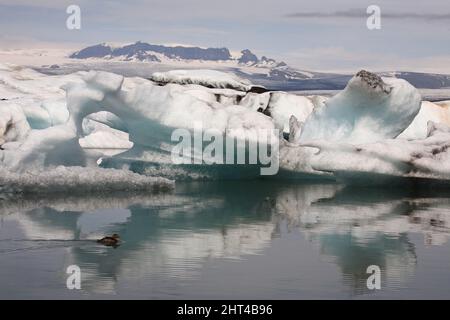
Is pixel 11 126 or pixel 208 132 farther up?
pixel 11 126

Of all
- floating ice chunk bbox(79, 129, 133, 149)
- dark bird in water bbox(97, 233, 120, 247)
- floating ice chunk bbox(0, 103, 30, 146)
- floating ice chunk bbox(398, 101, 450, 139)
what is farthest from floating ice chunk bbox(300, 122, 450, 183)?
floating ice chunk bbox(79, 129, 133, 149)

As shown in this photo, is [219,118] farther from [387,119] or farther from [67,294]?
[67,294]

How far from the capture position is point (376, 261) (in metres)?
10.9

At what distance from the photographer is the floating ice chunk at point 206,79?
1038 inches

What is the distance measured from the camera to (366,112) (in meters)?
20.4

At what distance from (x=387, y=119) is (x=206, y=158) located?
3.93 meters

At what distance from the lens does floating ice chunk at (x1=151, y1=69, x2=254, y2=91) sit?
26.4 metres

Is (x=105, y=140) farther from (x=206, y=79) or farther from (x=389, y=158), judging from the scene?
(x=389, y=158)

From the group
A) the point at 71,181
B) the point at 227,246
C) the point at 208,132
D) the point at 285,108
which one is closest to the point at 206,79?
the point at 285,108

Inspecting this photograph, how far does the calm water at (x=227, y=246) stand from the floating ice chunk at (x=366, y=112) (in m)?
2.28

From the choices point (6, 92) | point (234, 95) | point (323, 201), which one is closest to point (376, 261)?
point (323, 201)

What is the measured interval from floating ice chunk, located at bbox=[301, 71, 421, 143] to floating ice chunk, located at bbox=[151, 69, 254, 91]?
540 centimetres

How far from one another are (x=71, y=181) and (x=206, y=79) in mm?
10128

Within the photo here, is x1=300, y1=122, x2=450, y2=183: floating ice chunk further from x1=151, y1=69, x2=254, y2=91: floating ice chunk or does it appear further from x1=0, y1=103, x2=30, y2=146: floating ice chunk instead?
x1=0, y1=103, x2=30, y2=146: floating ice chunk
